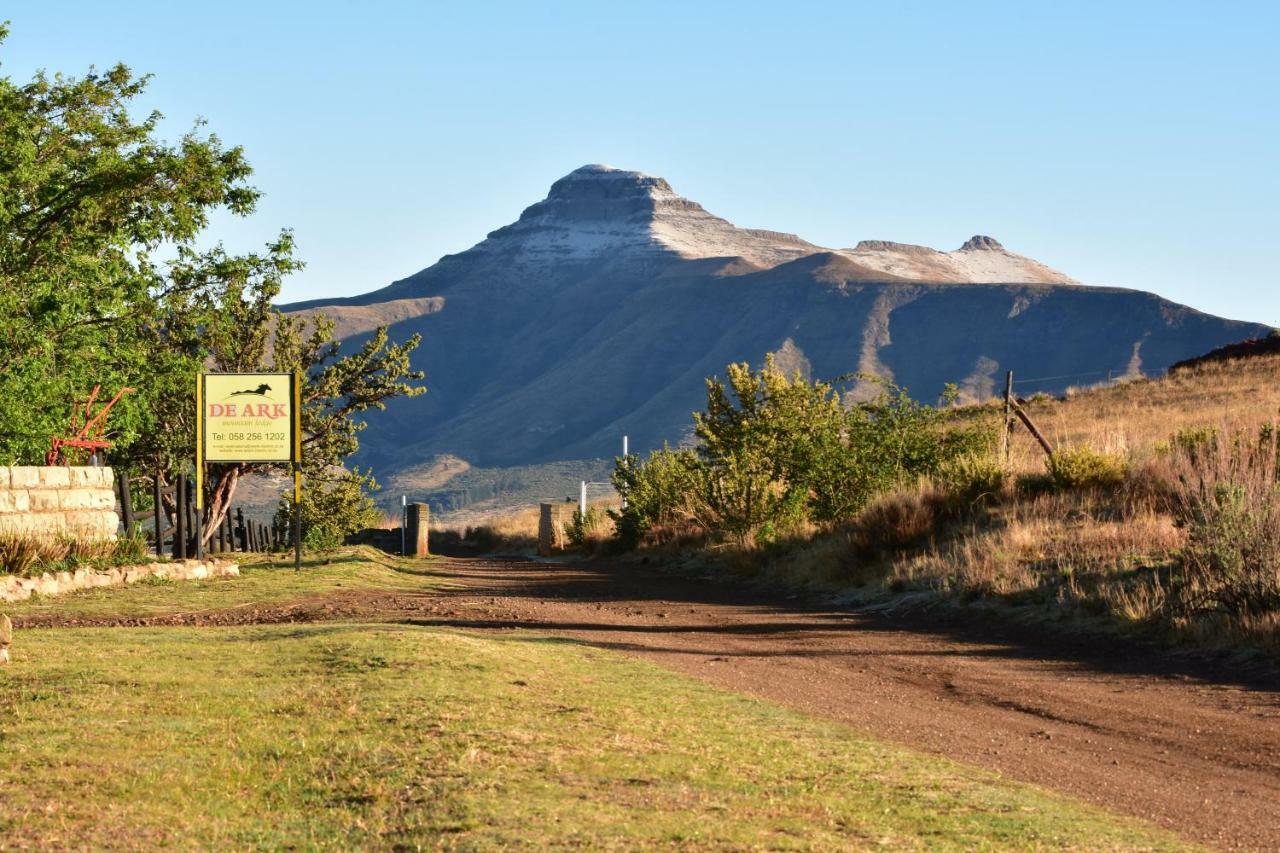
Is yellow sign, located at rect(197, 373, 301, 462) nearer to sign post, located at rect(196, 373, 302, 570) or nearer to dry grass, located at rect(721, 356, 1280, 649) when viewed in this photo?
sign post, located at rect(196, 373, 302, 570)

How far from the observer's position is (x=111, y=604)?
15492mm

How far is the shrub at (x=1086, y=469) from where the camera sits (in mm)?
19625

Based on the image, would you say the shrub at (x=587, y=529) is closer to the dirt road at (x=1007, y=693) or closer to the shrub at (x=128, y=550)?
the shrub at (x=128, y=550)

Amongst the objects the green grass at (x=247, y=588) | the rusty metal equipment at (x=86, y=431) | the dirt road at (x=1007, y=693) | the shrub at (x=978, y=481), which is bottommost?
the dirt road at (x=1007, y=693)

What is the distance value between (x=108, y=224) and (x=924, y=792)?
2171 cm

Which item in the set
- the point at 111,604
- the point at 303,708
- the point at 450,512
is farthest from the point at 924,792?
the point at 450,512

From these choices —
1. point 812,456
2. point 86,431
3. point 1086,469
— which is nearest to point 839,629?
point 1086,469

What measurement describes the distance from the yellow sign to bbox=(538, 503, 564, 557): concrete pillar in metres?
20.8

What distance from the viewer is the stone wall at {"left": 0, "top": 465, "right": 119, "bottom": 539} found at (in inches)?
669

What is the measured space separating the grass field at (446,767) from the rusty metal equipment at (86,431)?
10.9 m

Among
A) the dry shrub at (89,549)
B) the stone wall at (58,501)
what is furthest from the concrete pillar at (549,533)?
the dry shrub at (89,549)

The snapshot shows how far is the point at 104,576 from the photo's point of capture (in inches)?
691

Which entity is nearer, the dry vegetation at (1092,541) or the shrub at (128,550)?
the dry vegetation at (1092,541)

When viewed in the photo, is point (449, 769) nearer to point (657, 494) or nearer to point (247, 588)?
point (247, 588)
